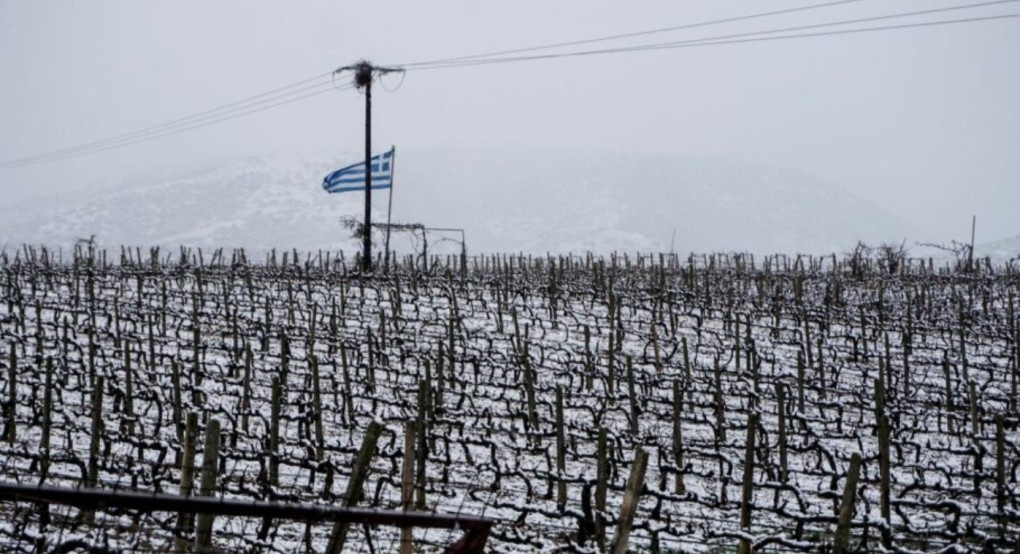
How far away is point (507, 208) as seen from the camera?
118 meters

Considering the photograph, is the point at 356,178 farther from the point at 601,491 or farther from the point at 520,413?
the point at 601,491

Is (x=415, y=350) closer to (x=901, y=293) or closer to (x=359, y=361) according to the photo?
(x=359, y=361)

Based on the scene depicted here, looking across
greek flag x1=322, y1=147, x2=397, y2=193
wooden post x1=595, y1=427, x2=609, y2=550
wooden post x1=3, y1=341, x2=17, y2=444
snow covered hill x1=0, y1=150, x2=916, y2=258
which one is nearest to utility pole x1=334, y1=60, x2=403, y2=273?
greek flag x1=322, y1=147, x2=397, y2=193

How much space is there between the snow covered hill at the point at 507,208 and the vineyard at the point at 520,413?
6823cm

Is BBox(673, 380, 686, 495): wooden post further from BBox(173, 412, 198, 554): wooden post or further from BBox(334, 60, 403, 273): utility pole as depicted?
BBox(334, 60, 403, 273): utility pole

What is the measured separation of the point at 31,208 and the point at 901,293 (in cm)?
11400

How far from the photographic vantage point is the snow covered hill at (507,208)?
98.1 meters

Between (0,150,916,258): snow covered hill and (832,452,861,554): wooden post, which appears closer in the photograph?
(832,452,861,554): wooden post

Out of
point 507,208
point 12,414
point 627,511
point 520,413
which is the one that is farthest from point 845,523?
point 507,208

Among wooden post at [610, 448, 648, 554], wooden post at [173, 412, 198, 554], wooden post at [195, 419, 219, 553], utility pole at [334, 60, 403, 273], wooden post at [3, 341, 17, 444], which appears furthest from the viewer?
utility pole at [334, 60, 403, 273]

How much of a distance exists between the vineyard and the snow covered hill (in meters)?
68.2

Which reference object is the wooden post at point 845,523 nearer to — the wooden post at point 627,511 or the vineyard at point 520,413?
the vineyard at point 520,413

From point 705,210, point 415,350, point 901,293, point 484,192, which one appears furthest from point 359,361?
point 484,192

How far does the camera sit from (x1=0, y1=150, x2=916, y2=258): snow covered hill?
322 ft
